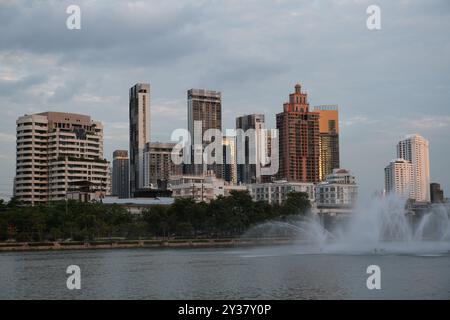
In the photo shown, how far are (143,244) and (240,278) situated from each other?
2719 inches

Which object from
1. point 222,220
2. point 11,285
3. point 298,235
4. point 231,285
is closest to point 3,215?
point 222,220

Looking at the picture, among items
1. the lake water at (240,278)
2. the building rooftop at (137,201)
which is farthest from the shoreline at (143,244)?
the building rooftop at (137,201)

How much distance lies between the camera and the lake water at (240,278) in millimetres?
47938

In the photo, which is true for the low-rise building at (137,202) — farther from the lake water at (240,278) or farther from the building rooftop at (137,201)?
the lake water at (240,278)

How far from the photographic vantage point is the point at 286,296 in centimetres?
4638

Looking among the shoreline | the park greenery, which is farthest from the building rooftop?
the shoreline

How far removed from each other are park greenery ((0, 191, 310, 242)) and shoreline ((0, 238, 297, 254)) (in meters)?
4.13

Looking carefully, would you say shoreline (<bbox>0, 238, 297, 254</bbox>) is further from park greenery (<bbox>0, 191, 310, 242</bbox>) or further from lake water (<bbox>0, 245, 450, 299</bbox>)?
lake water (<bbox>0, 245, 450, 299</bbox>)

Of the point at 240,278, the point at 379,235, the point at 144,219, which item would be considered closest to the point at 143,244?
the point at 144,219

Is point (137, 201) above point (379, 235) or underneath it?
above

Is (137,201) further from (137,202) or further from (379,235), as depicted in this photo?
(379,235)

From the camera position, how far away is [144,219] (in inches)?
5428

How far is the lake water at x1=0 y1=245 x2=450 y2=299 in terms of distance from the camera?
47938 millimetres

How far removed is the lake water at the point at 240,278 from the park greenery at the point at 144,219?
43.9 metres
